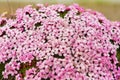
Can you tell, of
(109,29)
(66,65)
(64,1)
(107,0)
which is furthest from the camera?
(107,0)

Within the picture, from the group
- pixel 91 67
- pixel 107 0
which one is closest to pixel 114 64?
pixel 91 67

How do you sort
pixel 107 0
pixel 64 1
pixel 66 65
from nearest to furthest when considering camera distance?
pixel 66 65, pixel 64 1, pixel 107 0

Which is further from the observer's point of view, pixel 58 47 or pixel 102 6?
pixel 102 6

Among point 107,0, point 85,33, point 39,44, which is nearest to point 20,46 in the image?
point 39,44

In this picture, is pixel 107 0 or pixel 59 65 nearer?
pixel 59 65

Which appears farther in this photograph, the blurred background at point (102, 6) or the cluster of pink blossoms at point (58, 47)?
the blurred background at point (102, 6)

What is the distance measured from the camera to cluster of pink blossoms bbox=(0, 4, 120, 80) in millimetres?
7941

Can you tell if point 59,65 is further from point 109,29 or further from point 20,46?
point 109,29

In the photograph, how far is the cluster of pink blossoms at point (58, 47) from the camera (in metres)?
7.94

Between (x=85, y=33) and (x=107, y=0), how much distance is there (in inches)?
527

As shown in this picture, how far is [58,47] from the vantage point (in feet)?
26.6

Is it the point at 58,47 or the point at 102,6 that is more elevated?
the point at 102,6

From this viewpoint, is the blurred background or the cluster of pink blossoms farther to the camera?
the blurred background

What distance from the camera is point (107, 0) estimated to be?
21625 millimetres
